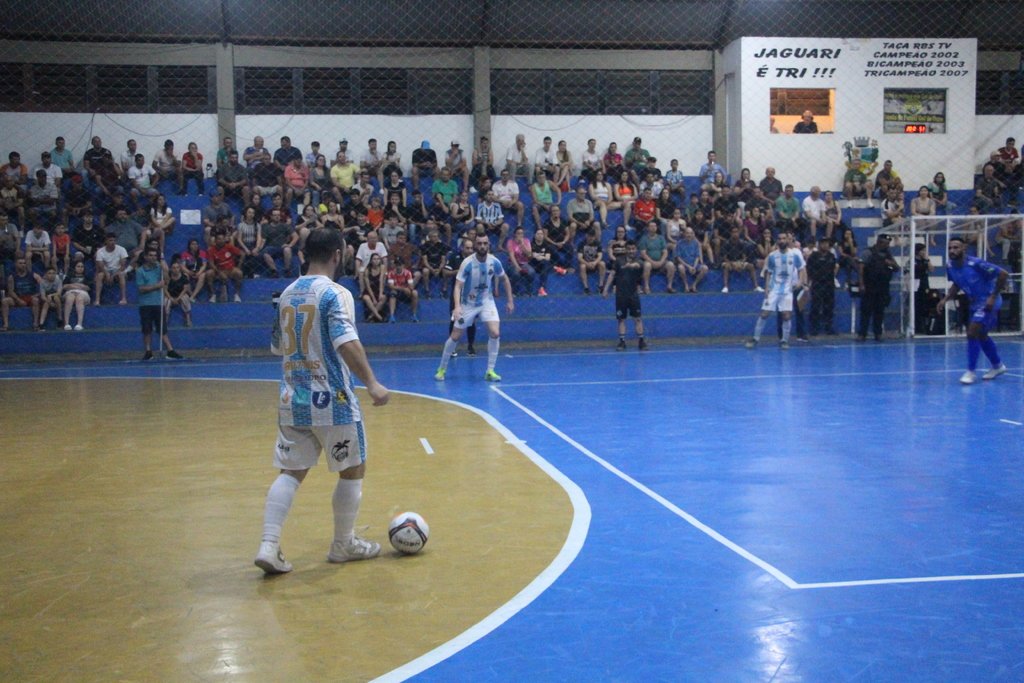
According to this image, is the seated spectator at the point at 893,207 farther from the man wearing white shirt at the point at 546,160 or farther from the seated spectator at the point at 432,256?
the seated spectator at the point at 432,256

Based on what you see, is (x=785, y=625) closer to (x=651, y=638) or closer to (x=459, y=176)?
(x=651, y=638)

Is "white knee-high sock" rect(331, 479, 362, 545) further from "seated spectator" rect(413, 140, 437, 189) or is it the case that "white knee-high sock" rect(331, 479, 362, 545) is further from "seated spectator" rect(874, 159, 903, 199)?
"seated spectator" rect(874, 159, 903, 199)

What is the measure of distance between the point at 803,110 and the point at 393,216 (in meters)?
12.3

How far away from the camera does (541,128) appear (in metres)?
25.3

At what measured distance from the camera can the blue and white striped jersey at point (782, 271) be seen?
723 inches

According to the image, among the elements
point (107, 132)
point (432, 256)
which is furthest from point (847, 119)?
point (107, 132)

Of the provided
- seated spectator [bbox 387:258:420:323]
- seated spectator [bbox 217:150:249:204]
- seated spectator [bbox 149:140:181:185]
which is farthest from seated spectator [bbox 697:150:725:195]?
seated spectator [bbox 149:140:181:185]

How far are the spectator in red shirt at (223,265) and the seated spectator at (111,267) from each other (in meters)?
1.71

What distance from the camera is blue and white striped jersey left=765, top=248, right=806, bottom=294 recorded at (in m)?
18.4

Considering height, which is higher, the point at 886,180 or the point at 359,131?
the point at 359,131

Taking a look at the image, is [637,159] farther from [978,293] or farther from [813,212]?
[978,293]

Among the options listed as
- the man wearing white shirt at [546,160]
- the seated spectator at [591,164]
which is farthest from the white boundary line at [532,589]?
the man wearing white shirt at [546,160]

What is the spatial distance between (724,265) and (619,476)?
1500 centimetres

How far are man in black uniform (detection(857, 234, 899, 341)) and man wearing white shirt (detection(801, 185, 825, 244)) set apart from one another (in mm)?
2674
